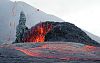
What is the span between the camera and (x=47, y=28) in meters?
81.8

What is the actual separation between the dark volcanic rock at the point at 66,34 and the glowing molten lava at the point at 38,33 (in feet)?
13.7

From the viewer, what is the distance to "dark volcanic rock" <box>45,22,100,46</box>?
6825 cm

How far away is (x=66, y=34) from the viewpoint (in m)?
70.6

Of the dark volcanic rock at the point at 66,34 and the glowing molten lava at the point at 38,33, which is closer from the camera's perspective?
the dark volcanic rock at the point at 66,34

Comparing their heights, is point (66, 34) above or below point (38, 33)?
below

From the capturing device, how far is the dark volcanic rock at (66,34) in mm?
68250

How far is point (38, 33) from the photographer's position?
82625 mm

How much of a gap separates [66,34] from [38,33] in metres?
14.3

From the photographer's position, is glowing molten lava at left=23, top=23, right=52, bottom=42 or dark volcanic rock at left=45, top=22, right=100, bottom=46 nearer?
dark volcanic rock at left=45, top=22, right=100, bottom=46

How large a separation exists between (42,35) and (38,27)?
20.4 feet

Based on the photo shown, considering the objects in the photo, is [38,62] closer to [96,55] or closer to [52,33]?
[96,55]

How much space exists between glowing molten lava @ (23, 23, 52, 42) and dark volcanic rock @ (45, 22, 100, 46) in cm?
417

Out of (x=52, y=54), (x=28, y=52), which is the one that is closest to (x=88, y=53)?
(x=52, y=54)

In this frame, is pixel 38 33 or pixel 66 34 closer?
pixel 66 34
